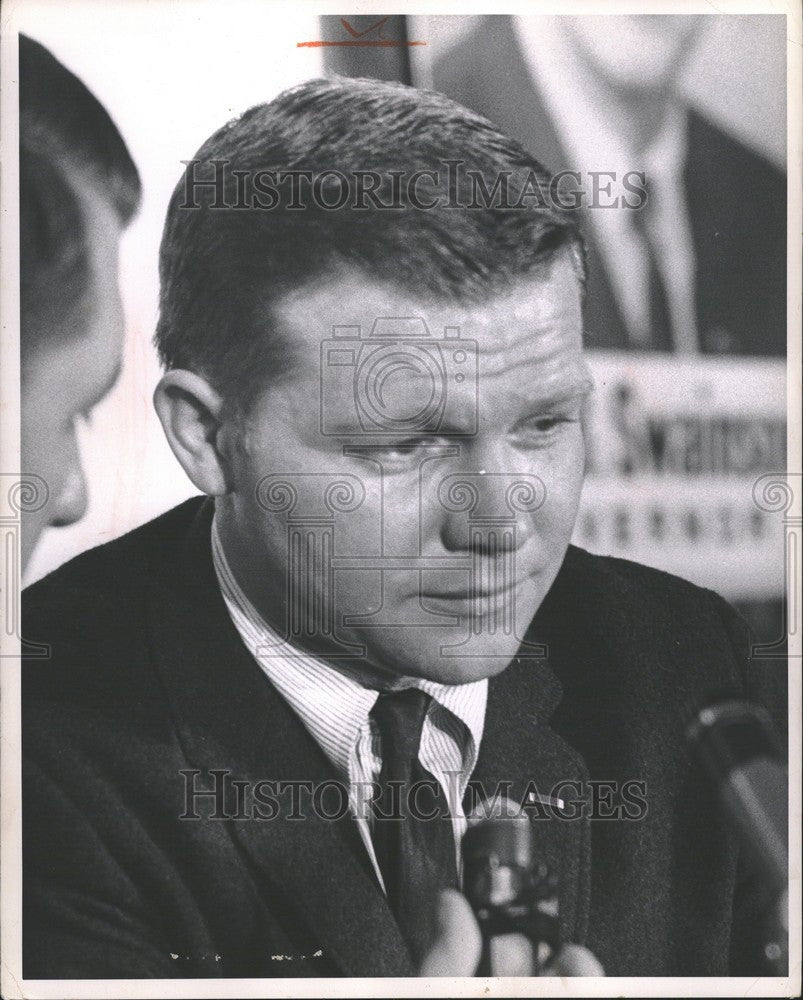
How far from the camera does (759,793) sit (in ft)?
6.28

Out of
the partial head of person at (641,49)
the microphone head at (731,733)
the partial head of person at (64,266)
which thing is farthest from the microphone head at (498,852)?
the partial head of person at (641,49)

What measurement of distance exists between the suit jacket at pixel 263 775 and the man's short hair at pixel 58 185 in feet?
1.26

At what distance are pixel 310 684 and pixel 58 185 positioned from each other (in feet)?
2.89

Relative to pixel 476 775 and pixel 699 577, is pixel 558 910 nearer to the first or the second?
pixel 476 775

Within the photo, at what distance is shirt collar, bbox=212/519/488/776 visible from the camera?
183cm

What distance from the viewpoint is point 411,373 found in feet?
5.96

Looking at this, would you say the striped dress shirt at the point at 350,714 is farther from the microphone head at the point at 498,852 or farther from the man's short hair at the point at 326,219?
the man's short hair at the point at 326,219

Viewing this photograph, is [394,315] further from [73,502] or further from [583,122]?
[73,502]

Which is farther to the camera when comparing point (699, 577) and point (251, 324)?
point (699, 577)

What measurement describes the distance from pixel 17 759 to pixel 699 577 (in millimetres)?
1129

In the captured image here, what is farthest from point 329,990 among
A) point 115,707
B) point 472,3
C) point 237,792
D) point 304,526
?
point 472,3

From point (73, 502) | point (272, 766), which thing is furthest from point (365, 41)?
point (272, 766)

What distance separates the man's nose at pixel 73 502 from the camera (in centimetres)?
187

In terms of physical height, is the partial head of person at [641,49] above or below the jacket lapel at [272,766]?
above
